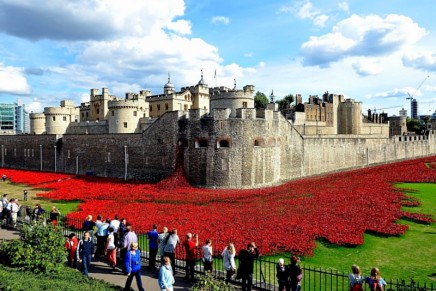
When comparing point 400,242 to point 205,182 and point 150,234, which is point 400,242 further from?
point 205,182

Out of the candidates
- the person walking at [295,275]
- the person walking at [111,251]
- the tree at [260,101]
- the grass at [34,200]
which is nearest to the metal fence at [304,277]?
the person walking at [295,275]

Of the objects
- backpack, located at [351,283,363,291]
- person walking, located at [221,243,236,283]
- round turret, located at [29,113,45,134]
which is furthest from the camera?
round turret, located at [29,113,45,134]

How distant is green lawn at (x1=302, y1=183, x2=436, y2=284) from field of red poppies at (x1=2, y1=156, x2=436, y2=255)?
21.2 inches

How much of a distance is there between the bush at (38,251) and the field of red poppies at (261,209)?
20.2ft

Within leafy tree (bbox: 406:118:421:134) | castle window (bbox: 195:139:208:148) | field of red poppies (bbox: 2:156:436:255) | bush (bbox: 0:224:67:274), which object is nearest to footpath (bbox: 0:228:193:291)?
bush (bbox: 0:224:67:274)

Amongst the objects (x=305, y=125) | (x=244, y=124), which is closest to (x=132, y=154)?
(x=244, y=124)

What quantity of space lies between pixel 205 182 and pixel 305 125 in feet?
130

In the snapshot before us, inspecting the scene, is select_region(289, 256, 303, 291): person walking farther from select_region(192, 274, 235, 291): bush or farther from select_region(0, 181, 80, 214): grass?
select_region(0, 181, 80, 214): grass

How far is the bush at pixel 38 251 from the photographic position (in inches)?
479

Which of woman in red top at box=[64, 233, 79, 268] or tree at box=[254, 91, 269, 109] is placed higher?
tree at box=[254, 91, 269, 109]

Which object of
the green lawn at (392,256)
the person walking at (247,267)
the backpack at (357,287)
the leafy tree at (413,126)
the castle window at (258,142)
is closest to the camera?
the backpack at (357,287)

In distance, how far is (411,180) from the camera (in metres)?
37.2

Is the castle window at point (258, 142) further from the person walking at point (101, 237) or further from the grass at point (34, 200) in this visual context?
the person walking at point (101, 237)

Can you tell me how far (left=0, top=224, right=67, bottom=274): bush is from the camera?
1216 centimetres
